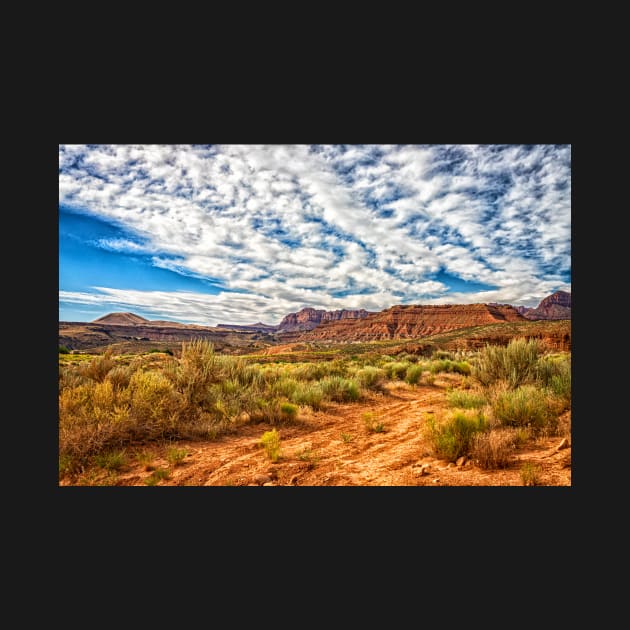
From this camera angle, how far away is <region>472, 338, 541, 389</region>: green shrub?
Answer: 8164 mm

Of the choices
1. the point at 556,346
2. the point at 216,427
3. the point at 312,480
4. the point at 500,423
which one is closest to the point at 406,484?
the point at 312,480

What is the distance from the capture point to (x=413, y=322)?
4328 inches

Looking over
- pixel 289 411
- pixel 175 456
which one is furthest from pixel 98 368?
pixel 289 411

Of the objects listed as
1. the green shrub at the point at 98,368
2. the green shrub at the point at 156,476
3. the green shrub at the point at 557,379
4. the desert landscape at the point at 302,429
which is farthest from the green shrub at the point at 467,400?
the green shrub at the point at 98,368

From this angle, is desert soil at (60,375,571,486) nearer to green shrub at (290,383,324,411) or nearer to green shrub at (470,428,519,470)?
green shrub at (470,428,519,470)

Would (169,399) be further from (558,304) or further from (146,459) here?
(558,304)

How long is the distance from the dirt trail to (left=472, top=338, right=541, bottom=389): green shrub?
303 centimetres

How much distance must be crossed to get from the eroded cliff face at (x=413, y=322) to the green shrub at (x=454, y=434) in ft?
272

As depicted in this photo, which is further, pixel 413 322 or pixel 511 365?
pixel 413 322

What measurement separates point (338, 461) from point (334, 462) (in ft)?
0.24

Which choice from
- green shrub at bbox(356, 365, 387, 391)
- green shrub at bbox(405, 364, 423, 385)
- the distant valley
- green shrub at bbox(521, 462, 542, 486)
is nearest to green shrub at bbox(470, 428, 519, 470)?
green shrub at bbox(521, 462, 542, 486)

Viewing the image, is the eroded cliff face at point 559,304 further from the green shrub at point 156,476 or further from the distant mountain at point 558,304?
the green shrub at point 156,476

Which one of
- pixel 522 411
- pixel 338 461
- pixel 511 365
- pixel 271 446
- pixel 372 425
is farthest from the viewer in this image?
pixel 511 365

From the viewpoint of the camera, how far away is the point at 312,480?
4.43m
